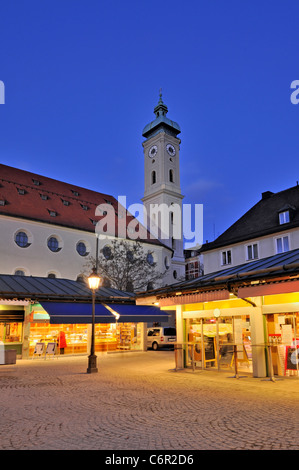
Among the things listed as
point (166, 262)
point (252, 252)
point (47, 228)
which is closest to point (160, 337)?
point (252, 252)

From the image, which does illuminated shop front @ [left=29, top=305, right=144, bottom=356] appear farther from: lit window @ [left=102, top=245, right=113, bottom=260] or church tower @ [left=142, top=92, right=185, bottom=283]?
church tower @ [left=142, top=92, right=185, bottom=283]

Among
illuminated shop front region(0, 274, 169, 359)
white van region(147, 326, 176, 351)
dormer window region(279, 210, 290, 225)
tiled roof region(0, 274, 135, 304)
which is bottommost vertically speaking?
white van region(147, 326, 176, 351)

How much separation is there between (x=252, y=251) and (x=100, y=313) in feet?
57.6

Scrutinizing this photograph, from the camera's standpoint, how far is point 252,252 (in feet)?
115

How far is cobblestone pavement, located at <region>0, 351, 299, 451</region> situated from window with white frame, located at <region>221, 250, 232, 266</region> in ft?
75.3

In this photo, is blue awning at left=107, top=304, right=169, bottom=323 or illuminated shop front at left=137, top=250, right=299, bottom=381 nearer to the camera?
illuminated shop front at left=137, top=250, right=299, bottom=381

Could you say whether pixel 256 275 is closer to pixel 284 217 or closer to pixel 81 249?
pixel 284 217

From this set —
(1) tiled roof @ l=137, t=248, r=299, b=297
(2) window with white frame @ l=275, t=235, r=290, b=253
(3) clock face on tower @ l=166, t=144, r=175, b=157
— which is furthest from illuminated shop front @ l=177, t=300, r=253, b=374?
(3) clock face on tower @ l=166, t=144, r=175, b=157

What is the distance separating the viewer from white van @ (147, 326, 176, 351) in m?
32.0

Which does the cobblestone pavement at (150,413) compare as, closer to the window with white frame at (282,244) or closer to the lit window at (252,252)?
the window with white frame at (282,244)

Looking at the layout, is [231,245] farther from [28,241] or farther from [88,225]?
[28,241]

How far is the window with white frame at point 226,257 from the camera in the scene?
3741 cm

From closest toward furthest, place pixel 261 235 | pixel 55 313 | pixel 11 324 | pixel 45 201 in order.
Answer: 1. pixel 55 313
2. pixel 11 324
3. pixel 261 235
4. pixel 45 201

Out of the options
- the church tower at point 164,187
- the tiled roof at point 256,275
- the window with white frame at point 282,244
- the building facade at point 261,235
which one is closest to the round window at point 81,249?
the building facade at point 261,235
